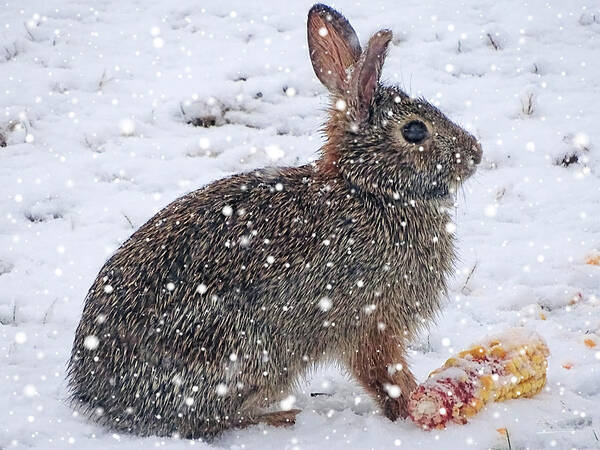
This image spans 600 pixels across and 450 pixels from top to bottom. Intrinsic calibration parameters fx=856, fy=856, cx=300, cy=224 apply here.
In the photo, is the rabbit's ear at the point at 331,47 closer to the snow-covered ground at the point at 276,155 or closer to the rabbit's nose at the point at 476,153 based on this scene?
the rabbit's nose at the point at 476,153

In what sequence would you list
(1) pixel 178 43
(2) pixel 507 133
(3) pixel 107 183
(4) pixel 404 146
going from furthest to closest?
(1) pixel 178 43
(2) pixel 507 133
(3) pixel 107 183
(4) pixel 404 146

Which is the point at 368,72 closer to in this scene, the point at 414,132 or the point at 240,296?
the point at 414,132

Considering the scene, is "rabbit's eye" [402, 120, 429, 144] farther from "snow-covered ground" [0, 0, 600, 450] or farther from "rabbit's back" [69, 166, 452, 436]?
"snow-covered ground" [0, 0, 600, 450]

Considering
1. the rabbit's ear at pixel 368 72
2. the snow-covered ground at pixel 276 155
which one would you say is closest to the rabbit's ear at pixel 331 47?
the rabbit's ear at pixel 368 72

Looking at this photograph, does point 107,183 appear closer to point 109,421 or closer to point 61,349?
point 61,349

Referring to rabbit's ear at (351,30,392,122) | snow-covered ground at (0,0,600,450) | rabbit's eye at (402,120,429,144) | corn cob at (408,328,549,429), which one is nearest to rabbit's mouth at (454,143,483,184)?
rabbit's eye at (402,120,429,144)

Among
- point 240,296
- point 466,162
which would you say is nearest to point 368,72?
point 466,162

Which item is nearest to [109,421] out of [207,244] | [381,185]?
[207,244]
